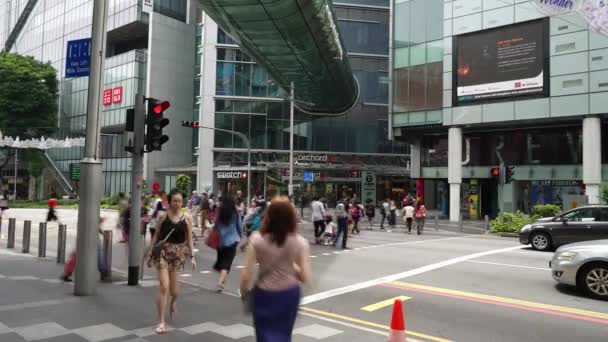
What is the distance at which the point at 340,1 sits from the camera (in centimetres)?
4866

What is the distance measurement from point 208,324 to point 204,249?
8546mm

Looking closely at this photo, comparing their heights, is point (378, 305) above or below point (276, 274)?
below

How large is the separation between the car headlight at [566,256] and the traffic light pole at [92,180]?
8.02m

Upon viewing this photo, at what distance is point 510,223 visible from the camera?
21891mm

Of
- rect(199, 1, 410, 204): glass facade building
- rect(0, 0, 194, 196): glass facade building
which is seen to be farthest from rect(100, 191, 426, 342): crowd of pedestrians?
rect(0, 0, 194, 196): glass facade building

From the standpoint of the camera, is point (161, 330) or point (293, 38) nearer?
point (161, 330)

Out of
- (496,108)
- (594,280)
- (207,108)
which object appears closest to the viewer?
(594,280)

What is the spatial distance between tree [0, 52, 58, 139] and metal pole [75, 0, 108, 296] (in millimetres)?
48970

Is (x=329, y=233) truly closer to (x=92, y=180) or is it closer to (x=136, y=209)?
(x=136, y=209)

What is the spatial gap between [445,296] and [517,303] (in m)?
1.14

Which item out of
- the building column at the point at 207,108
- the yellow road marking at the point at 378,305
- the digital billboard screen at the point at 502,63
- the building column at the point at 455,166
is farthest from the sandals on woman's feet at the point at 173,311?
the building column at the point at 207,108

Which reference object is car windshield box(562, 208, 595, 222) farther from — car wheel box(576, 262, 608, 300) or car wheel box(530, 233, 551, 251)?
car wheel box(576, 262, 608, 300)

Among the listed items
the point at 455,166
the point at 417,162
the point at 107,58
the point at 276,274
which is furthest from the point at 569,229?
the point at 107,58

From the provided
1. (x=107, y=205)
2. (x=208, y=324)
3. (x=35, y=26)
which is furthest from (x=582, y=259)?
(x=35, y=26)
